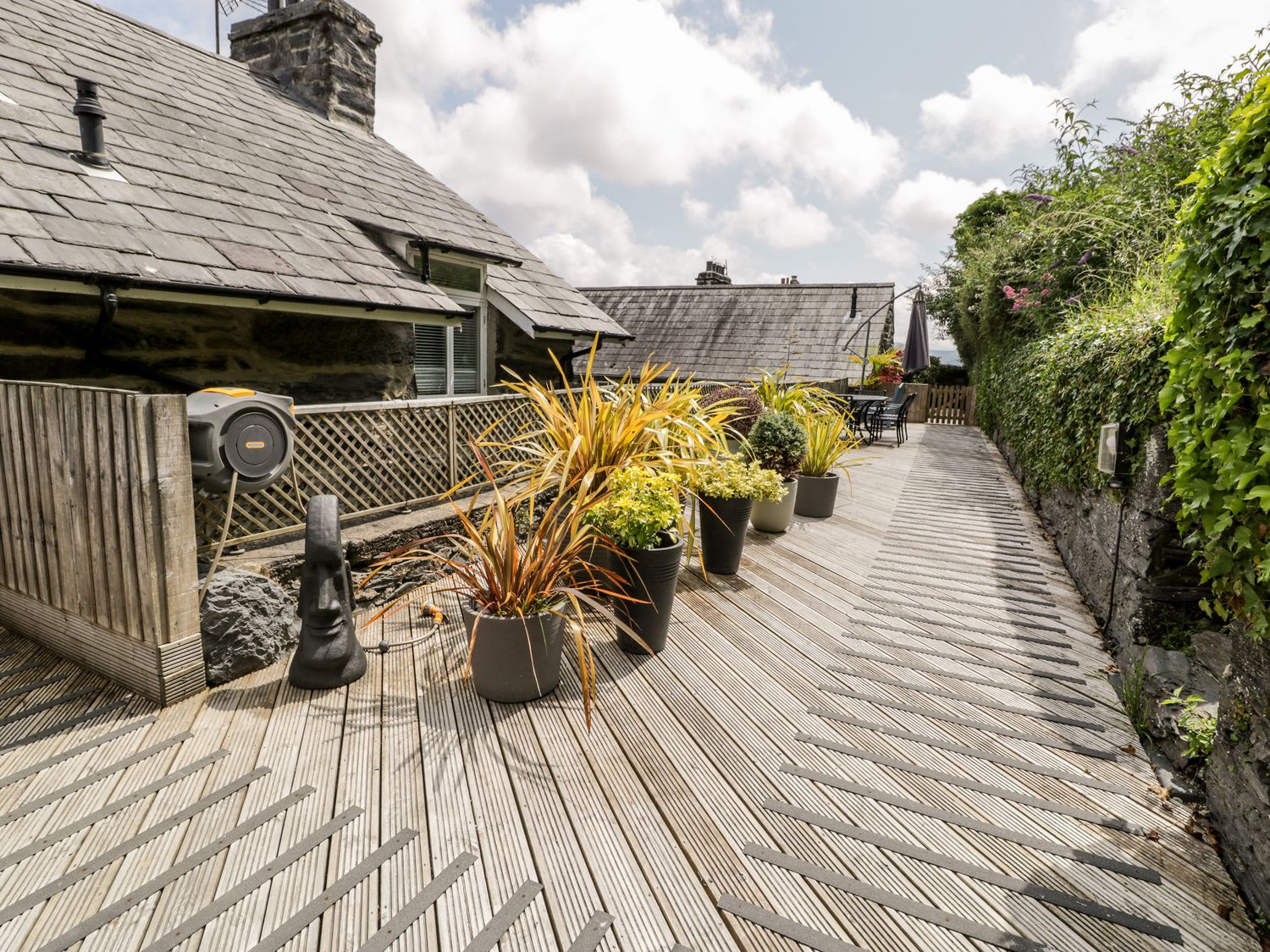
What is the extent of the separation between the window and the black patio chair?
7.22 metres

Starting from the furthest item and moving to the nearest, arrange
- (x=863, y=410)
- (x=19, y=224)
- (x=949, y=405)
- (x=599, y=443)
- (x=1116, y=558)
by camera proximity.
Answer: (x=949, y=405)
(x=863, y=410)
(x=599, y=443)
(x=1116, y=558)
(x=19, y=224)

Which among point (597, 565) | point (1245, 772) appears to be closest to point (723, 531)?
point (597, 565)

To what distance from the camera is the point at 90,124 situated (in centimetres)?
439

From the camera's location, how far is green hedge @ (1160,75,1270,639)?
1.88 meters

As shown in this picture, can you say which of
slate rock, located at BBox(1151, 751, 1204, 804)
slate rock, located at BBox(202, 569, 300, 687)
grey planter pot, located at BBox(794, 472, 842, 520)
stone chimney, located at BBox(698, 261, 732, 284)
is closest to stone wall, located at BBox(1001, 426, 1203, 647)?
slate rock, located at BBox(1151, 751, 1204, 804)

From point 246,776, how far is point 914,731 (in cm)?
263

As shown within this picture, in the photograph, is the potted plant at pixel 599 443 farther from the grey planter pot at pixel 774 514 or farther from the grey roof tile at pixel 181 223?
the grey roof tile at pixel 181 223

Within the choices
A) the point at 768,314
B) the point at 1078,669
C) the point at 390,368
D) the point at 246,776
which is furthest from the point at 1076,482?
the point at 768,314

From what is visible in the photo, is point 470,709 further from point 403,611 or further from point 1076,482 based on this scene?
point 1076,482

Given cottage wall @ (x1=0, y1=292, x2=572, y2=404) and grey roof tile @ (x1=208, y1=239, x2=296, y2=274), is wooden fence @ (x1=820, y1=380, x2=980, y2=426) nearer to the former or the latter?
cottage wall @ (x1=0, y1=292, x2=572, y2=404)

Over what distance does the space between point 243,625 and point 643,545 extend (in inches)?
76.2

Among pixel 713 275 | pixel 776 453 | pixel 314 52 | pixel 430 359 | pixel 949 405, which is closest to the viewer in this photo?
pixel 776 453

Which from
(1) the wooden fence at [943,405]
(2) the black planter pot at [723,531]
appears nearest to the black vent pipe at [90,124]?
(2) the black planter pot at [723,531]

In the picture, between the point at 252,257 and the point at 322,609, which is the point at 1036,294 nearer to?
the point at 252,257
